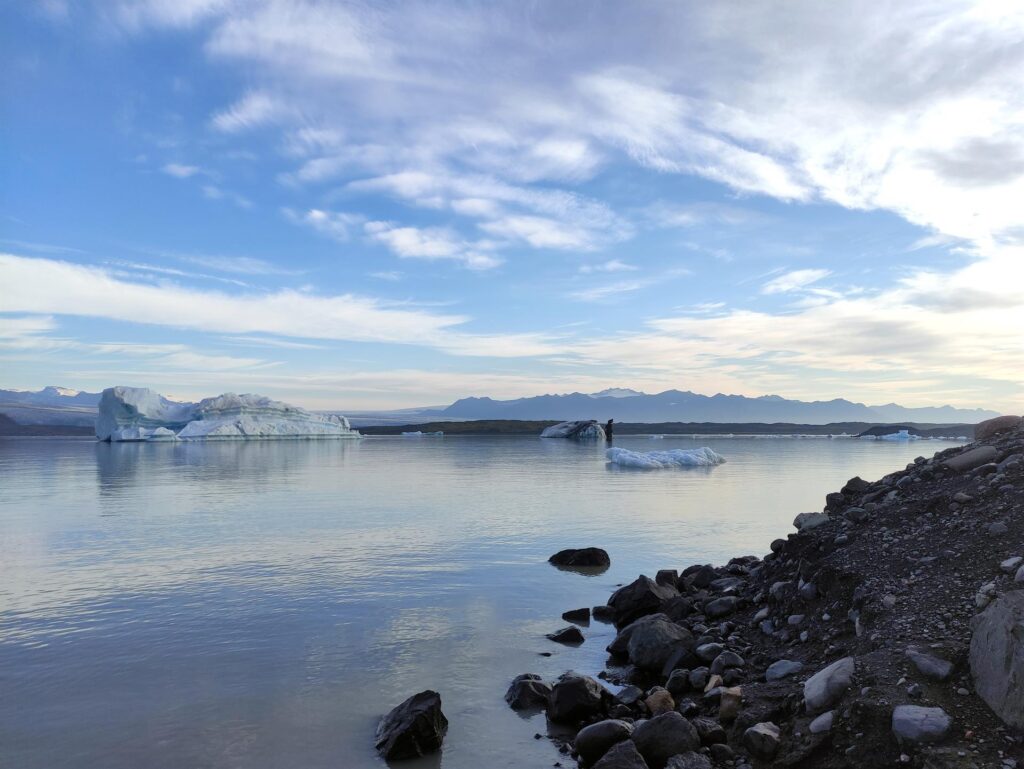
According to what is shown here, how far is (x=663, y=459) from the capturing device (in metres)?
45.8

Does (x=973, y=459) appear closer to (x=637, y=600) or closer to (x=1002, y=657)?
(x=637, y=600)

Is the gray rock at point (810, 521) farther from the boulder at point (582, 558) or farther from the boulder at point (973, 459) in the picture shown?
the boulder at point (582, 558)

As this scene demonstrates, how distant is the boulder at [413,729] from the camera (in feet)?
20.1

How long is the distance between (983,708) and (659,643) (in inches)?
148

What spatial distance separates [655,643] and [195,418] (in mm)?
94691

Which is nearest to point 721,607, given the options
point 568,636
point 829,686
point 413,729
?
point 568,636

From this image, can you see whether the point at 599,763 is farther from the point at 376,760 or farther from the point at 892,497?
the point at 892,497

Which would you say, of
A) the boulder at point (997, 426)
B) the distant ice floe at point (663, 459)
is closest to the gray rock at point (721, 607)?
the boulder at point (997, 426)

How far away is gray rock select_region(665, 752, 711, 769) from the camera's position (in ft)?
17.8

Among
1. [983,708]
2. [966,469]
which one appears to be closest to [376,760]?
[983,708]

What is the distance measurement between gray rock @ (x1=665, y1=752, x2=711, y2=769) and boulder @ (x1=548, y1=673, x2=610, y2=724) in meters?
1.36

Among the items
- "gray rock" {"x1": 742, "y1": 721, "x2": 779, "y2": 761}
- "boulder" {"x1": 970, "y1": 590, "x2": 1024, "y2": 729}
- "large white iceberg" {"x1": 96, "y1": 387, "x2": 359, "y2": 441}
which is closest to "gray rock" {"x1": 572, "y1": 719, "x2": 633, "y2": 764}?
"gray rock" {"x1": 742, "y1": 721, "x2": 779, "y2": 761}

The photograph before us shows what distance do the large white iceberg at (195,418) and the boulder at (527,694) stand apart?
89.6m

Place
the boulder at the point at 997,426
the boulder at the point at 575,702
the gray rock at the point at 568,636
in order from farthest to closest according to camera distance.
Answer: the boulder at the point at 997,426, the gray rock at the point at 568,636, the boulder at the point at 575,702
